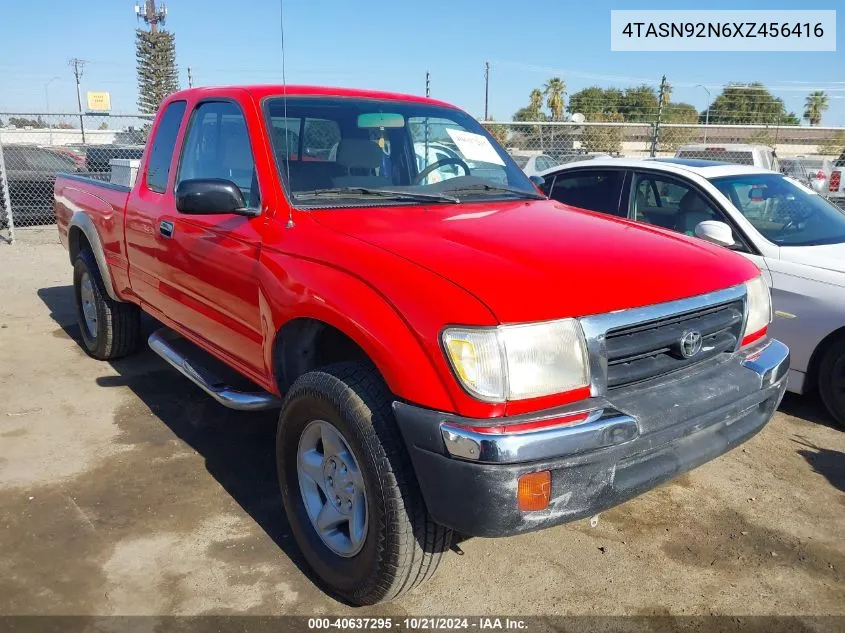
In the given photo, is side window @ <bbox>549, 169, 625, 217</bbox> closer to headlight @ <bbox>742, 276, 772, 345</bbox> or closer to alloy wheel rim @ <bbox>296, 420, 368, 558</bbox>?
headlight @ <bbox>742, 276, 772, 345</bbox>

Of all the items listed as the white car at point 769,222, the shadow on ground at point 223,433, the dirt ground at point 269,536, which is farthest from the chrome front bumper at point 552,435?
the white car at point 769,222

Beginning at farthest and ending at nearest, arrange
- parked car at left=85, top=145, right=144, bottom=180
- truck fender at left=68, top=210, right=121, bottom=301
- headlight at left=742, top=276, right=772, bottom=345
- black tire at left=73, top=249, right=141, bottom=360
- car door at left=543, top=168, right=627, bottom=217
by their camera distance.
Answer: parked car at left=85, top=145, right=144, bottom=180, car door at left=543, top=168, right=627, bottom=217, black tire at left=73, top=249, right=141, bottom=360, truck fender at left=68, top=210, right=121, bottom=301, headlight at left=742, top=276, right=772, bottom=345

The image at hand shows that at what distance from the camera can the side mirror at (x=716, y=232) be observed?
4.29 m

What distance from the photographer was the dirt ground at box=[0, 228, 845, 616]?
8.87ft

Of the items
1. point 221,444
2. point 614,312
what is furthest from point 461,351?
point 221,444

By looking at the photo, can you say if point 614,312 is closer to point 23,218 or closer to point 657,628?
point 657,628

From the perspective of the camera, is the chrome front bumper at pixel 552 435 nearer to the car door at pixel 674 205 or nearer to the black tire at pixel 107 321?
the car door at pixel 674 205

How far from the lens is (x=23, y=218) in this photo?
12.7 meters

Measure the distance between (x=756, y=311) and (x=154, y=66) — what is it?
→ 52623mm

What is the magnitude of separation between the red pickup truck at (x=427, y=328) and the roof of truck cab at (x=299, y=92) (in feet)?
0.07

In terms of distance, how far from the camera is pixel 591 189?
5.53m

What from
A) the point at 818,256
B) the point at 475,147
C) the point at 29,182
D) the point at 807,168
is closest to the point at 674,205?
the point at 818,256

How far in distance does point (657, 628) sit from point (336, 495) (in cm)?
129

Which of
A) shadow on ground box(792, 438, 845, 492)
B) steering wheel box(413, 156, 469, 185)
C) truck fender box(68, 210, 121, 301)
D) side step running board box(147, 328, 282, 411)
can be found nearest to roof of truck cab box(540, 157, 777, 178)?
shadow on ground box(792, 438, 845, 492)
